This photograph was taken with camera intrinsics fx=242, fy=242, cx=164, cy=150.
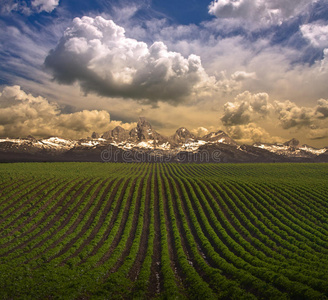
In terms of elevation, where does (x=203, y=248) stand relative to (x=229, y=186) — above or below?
below

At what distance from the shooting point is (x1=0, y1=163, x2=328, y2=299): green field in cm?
1919

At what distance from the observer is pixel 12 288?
59.1ft

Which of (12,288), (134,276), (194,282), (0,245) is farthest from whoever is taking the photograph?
(0,245)

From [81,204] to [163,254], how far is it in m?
27.7

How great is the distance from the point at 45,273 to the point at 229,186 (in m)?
55.8

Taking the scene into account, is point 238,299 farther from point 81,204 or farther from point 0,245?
point 81,204

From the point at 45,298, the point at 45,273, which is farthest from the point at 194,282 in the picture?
the point at 45,273

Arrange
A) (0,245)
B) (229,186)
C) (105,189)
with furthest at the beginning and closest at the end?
(229,186) < (105,189) < (0,245)

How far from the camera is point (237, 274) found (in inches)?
863

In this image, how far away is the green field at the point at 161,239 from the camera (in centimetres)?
1919

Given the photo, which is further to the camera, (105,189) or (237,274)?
(105,189)

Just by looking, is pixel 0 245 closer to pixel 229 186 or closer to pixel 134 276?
pixel 134 276

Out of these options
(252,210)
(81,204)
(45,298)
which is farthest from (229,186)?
(45,298)

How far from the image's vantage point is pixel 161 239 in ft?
115
